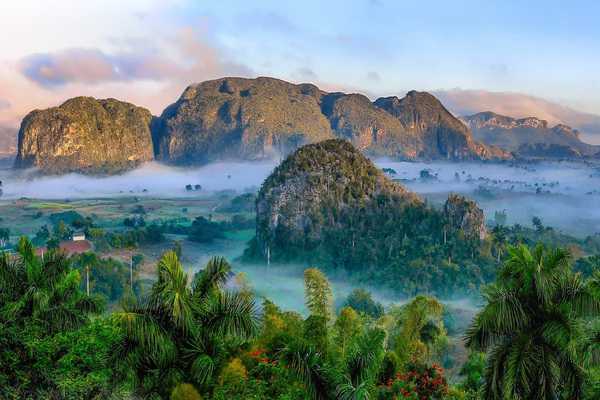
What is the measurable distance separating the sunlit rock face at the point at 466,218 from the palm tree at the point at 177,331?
6038cm

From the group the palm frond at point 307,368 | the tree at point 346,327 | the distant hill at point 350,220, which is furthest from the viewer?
the distant hill at point 350,220

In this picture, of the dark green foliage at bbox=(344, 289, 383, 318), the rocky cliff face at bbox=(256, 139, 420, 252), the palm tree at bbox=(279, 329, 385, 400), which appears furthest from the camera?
the rocky cliff face at bbox=(256, 139, 420, 252)

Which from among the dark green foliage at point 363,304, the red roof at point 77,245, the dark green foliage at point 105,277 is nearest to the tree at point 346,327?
the dark green foliage at point 363,304

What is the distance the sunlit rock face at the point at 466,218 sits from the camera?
68.2 m

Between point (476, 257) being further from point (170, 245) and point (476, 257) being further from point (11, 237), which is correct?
point (11, 237)

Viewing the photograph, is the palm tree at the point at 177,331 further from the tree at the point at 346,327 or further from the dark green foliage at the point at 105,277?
the dark green foliage at the point at 105,277

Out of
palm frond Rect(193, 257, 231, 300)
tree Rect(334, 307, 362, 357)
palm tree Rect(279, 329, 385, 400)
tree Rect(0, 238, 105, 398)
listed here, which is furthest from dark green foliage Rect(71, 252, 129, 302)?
palm tree Rect(279, 329, 385, 400)

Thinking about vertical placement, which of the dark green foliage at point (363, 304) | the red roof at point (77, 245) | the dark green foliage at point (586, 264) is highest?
the red roof at point (77, 245)

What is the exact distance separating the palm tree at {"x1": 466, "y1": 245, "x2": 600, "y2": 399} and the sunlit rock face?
196 feet

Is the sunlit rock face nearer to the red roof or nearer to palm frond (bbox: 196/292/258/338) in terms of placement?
the red roof

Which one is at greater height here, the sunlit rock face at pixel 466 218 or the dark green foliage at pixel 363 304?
the sunlit rock face at pixel 466 218

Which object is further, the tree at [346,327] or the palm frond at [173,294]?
the tree at [346,327]

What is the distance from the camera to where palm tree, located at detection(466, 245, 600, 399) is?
32.0ft

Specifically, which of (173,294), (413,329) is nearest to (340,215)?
(413,329)
